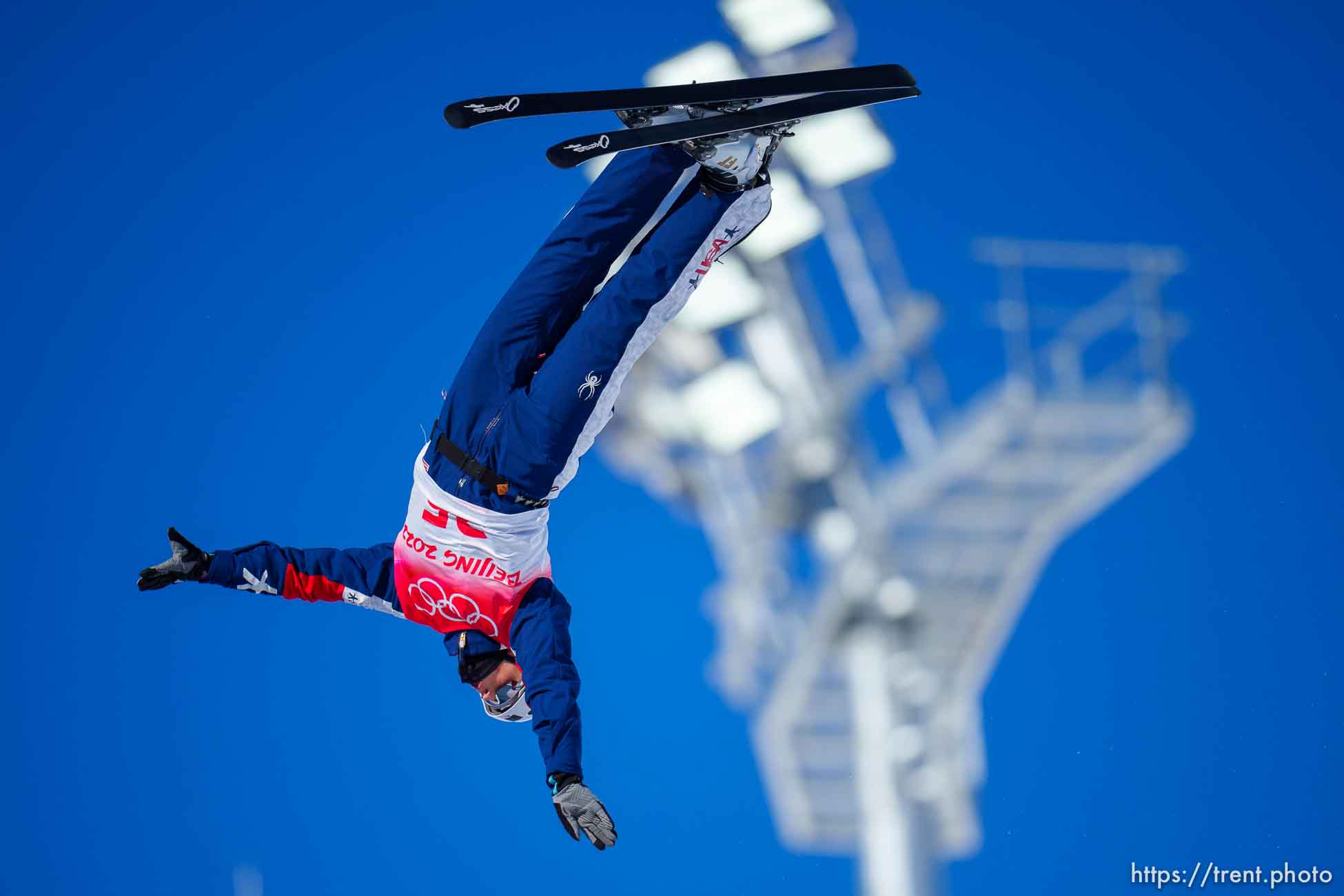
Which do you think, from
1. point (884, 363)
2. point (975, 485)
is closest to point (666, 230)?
point (975, 485)

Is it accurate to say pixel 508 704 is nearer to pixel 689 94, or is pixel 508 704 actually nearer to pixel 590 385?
pixel 590 385

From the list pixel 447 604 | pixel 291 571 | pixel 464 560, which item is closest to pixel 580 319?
pixel 464 560

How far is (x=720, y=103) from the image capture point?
366cm

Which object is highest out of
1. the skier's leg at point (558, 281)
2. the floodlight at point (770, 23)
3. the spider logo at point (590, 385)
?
the floodlight at point (770, 23)

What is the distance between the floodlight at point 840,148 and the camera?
27.3ft

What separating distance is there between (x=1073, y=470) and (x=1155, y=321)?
1079 millimetres

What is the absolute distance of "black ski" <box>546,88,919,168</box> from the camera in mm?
3639

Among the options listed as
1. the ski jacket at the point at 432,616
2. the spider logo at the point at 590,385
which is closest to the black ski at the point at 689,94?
the spider logo at the point at 590,385

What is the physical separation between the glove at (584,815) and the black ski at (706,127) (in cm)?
165

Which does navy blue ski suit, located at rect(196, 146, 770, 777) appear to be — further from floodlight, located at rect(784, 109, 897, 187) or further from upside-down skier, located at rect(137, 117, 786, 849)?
floodlight, located at rect(784, 109, 897, 187)

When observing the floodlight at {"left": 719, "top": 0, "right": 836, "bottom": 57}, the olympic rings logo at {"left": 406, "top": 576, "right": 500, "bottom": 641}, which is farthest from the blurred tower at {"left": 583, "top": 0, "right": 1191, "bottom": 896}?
the olympic rings logo at {"left": 406, "top": 576, "right": 500, "bottom": 641}

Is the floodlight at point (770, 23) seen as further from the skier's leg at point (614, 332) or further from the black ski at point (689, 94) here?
the black ski at point (689, 94)

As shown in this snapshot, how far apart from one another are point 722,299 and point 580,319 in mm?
4383

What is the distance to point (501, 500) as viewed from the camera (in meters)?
4.22
